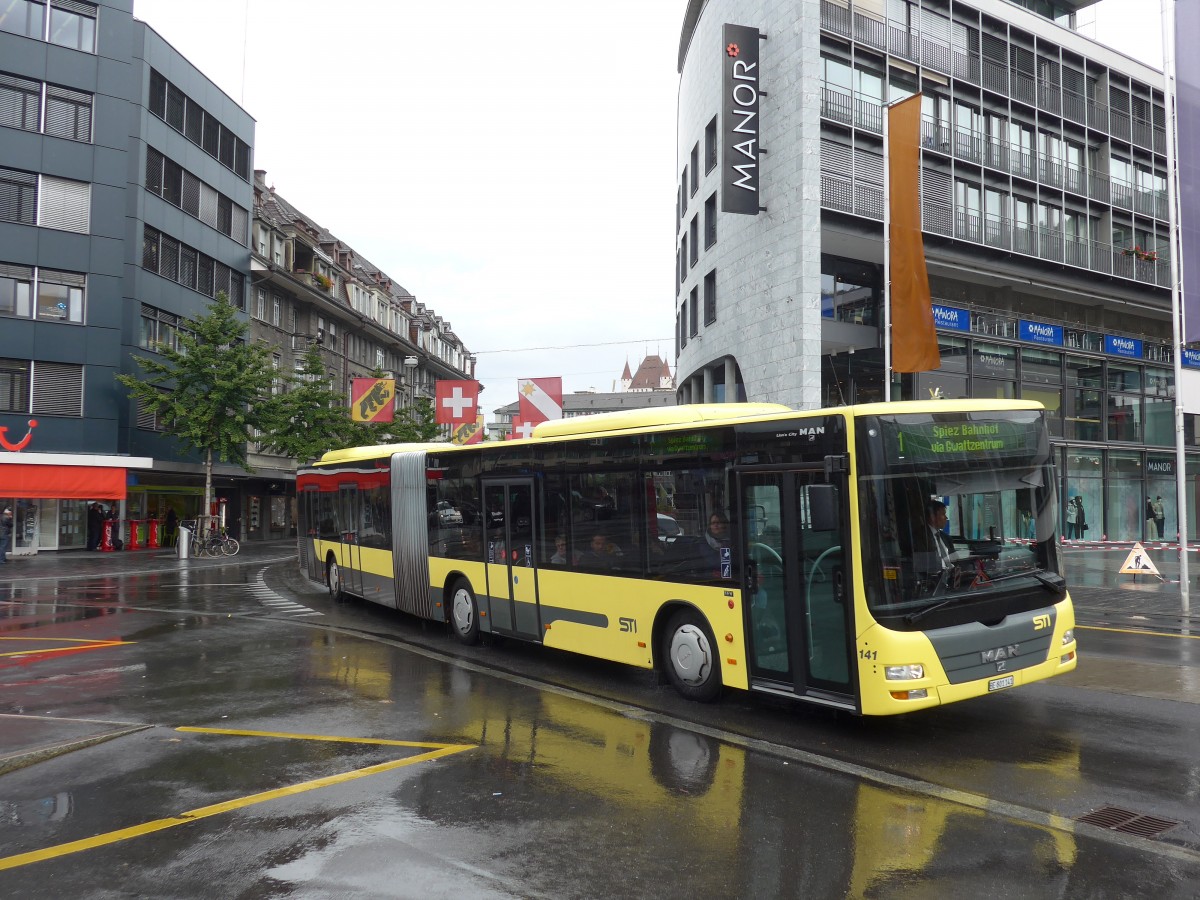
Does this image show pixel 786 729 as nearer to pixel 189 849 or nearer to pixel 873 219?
pixel 189 849

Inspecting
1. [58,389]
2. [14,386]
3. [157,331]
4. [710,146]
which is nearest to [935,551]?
[710,146]

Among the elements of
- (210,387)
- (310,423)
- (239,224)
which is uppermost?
(239,224)

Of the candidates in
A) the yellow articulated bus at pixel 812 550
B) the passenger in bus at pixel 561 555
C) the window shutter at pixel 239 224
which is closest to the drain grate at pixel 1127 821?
the yellow articulated bus at pixel 812 550

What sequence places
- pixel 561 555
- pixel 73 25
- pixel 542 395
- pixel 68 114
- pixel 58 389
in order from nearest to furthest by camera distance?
pixel 561 555 < pixel 542 395 < pixel 58 389 < pixel 68 114 < pixel 73 25

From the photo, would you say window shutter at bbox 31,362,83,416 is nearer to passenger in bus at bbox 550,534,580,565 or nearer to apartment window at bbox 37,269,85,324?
apartment window at bbox 37,269,85,324

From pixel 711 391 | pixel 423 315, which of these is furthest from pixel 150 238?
pixel 423 315

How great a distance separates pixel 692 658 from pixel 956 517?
2751mm

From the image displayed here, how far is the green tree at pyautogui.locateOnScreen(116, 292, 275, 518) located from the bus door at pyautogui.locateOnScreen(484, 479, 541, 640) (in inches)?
991

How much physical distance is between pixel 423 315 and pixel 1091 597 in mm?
71950

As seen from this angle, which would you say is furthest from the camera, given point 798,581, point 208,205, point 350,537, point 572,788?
point 208,205

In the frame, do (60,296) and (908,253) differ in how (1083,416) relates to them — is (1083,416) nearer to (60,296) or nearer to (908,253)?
(908,253)

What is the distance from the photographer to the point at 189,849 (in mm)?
5180

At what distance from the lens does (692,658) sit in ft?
28.9

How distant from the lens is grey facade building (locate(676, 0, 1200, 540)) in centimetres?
2645
